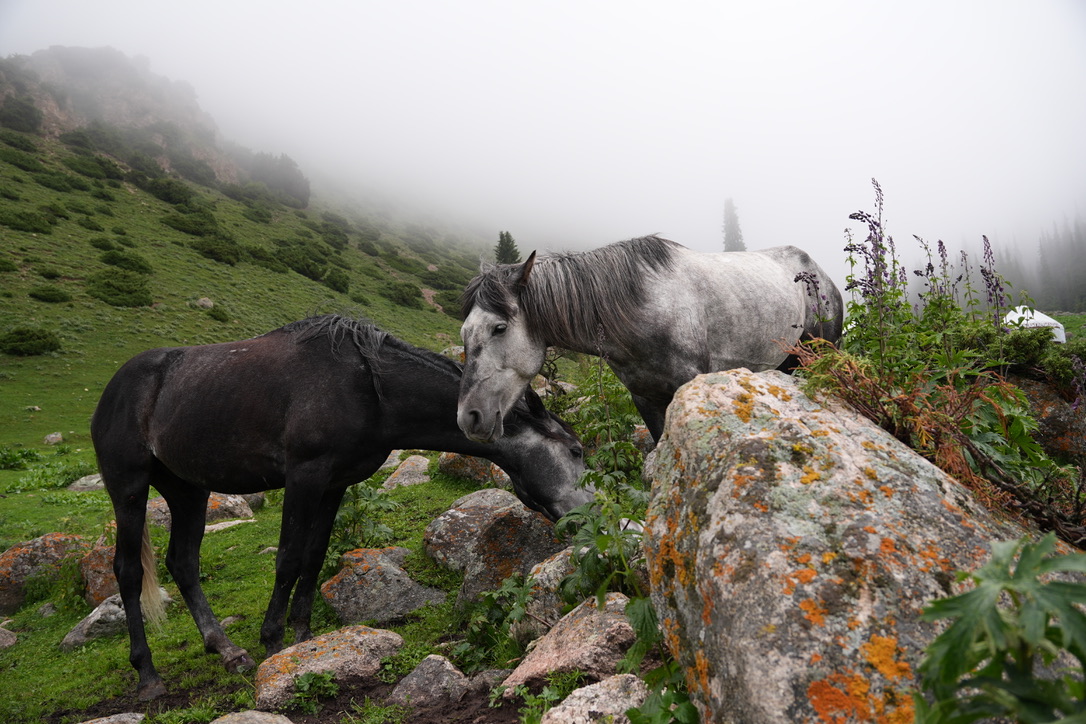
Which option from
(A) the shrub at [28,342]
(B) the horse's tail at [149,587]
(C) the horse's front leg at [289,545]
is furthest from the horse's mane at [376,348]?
(A) the shrub at [28,342]

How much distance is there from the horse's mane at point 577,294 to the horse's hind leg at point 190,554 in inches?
166

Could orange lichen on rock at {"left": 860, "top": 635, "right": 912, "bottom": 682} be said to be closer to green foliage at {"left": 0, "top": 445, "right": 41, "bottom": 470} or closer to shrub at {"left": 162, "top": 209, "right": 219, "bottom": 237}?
green foliage at {"left": 0, "top": 445, "right": 41, "bottom": 470}

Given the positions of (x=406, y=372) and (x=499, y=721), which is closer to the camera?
(x=499, y=721)

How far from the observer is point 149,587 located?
5777 millimetres

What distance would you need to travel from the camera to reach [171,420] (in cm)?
547

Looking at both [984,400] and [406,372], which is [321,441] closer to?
[406,372]

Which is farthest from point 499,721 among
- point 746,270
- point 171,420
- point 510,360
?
point 171,420

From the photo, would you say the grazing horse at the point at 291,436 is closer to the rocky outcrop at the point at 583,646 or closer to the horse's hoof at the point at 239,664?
the horse's hoof at the point at 239,664

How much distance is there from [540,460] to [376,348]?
1892 millimetres

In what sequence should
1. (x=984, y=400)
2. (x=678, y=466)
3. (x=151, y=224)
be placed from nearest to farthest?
(x=678, y=466)
(x=984, y=400)
(x=151, y=224)

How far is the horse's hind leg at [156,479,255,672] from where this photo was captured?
558cm

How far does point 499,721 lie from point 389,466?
11.0 m

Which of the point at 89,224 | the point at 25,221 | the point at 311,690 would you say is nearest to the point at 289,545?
the point at 311,690

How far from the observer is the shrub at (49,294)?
28.8 metres
